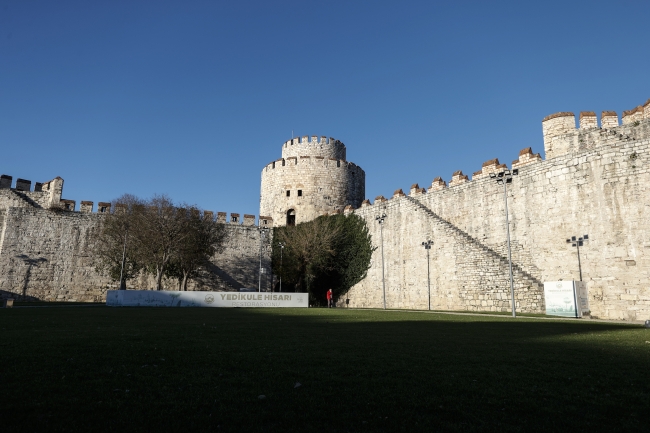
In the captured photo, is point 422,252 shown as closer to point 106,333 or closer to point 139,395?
point 106,333

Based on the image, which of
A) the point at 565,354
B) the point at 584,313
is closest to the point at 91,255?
the point at 584,313

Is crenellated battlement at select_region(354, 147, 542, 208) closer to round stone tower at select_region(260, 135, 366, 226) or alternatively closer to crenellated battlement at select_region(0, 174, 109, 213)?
round stone tower at select_region(260, 135, 366, 226)

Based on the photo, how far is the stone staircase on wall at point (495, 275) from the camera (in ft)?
68.6

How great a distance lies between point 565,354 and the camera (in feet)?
20.6

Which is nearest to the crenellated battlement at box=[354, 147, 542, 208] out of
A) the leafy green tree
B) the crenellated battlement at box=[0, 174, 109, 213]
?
the leafy green tree

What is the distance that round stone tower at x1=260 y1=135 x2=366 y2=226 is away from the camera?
1556 inches

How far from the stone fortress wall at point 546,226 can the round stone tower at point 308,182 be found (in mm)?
10992

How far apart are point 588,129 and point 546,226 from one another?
5566 millimetres

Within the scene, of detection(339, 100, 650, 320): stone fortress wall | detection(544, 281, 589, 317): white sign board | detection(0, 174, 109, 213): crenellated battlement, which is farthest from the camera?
detection(0, 174, 109, 213): crenellated battlement

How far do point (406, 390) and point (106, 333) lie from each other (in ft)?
21.4

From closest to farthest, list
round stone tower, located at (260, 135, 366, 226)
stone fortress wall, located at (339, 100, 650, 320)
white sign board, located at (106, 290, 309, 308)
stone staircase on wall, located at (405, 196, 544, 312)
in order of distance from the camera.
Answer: stone fortress wall, located at (339, 100, 650, 320), stone staircase on wall, located at (405, 196, 544, 312), white sign board, located at (106, 290, 309, 308), round stone tower, located at (260, 135, 366, 226)

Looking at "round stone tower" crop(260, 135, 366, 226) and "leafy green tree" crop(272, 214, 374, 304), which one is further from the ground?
"round stone tower" crop(260, 135, 366, 226)

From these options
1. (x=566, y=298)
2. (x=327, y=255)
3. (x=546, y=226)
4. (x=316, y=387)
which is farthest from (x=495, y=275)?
(x=316, y=387)

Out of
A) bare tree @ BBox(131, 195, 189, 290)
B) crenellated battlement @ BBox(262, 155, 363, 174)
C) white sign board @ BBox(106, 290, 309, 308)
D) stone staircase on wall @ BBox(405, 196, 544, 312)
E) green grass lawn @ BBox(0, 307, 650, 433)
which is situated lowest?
green grass lawn @ BBox(0, 307, 650, 433)
